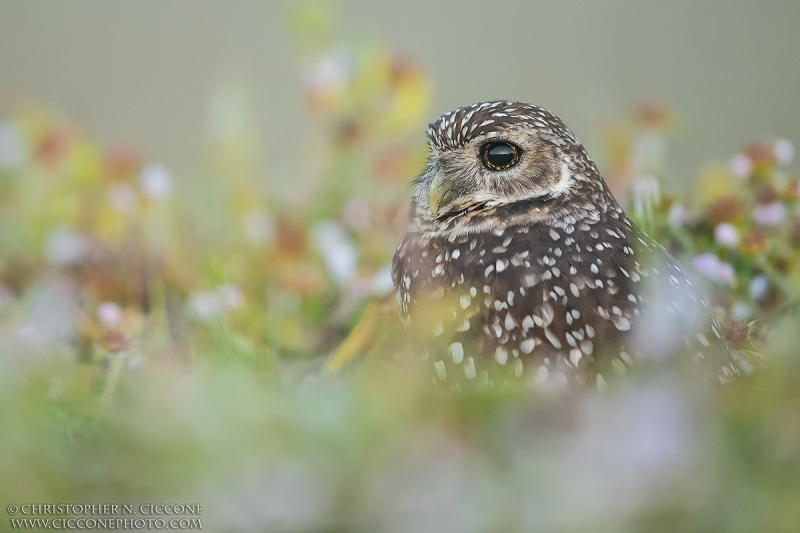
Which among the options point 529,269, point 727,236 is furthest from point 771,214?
point 529,269

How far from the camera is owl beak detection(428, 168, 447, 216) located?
1.81 metres

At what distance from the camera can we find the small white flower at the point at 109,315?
1.89 metres

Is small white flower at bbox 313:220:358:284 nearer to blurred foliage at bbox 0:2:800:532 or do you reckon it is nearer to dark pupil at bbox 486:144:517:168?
blurred foliage at bbox 0:2:800:532

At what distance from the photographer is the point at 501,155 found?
1745 millimetres

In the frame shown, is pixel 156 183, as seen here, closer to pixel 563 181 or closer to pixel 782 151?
pixel 563 181

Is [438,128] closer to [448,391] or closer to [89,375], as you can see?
[89,375]

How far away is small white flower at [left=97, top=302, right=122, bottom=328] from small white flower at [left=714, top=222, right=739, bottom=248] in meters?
1.50

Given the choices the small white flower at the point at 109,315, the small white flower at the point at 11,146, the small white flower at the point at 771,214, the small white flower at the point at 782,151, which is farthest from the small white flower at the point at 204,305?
the small white flower at the point at 782,151

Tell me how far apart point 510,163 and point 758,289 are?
2.23 ft

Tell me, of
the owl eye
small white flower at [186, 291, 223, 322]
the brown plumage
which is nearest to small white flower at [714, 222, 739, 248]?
the brown plumage

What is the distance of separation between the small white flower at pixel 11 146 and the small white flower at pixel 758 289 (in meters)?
2.29

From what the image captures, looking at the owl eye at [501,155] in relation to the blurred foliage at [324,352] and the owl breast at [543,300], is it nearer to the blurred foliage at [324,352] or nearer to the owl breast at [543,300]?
the owl breast at [543,300]

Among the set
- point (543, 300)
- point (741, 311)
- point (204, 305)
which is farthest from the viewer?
point (204, 305)

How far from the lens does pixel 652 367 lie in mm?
958
